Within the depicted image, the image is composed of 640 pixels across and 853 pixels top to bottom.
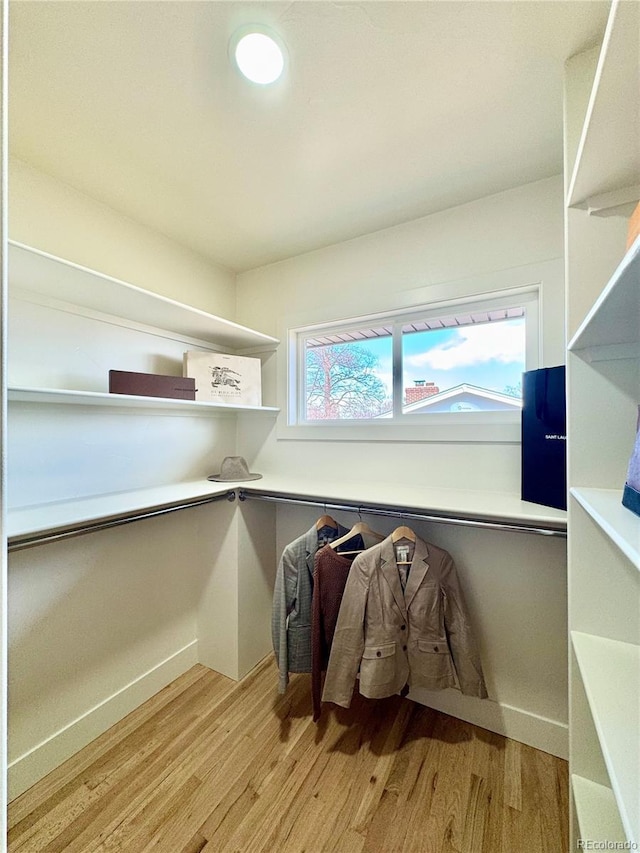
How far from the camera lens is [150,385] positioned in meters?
1.39

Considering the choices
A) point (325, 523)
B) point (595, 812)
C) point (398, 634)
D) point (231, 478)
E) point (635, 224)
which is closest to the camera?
point (635, 224)

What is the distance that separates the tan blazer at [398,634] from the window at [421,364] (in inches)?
28.2

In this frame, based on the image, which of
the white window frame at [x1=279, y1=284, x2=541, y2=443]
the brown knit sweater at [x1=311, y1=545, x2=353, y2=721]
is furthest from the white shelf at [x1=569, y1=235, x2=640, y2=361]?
the brown knit sweater at [x1=311, y1=545, x2=353, y2=721]

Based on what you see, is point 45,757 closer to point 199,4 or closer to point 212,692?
point 212,692

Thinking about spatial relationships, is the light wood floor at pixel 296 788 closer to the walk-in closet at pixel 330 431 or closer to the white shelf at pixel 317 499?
the walk-in closet at pixel 330 431

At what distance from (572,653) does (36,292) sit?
2.17 meters

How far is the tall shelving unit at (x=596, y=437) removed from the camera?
783mm

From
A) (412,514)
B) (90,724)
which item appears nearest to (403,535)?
(412,514)

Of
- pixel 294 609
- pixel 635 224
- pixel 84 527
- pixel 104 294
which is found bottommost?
pixel 294 609

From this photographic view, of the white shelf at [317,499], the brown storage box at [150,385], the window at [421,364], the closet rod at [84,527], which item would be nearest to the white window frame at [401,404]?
the window at [421,364]

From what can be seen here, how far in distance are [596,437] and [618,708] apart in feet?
2.03

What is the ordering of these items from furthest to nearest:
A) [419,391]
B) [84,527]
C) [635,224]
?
1. [419,391]
2. [84,527]
3. [635,224]

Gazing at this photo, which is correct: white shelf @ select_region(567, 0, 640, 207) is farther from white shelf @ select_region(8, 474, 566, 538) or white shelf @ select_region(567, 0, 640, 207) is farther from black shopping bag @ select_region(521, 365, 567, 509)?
white shelf @ select_region(8, 474, 566, 538)

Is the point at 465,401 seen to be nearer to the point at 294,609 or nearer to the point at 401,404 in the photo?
the point at 401,404
